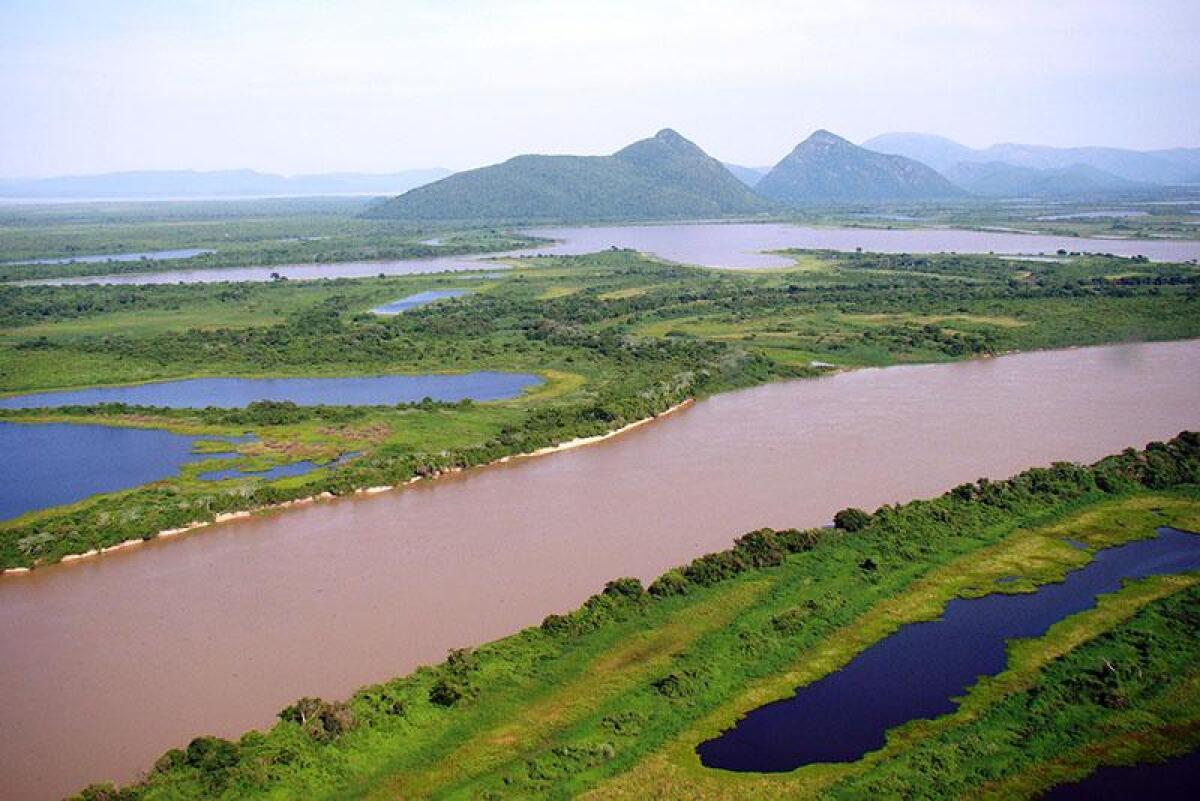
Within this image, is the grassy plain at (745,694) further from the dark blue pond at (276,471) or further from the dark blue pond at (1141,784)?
the dark blue pond at (276,471)

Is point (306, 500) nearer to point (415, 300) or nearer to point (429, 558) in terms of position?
point (429, 558)

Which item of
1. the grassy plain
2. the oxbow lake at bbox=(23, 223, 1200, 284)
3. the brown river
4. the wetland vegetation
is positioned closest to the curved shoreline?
the wetland vegetation

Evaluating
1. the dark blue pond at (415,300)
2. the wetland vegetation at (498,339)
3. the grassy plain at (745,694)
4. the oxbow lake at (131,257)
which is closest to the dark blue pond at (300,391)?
the wetland vegetation at (498,339)

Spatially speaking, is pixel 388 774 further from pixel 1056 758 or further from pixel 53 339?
pixel 53 339

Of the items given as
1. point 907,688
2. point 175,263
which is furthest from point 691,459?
point 175,263

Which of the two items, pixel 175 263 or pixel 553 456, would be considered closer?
pixel 553 456

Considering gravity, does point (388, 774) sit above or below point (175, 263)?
below

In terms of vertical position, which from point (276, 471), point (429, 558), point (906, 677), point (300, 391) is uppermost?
point (300, 391)

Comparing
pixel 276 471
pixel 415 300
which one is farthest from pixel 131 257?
pixel 276 471
